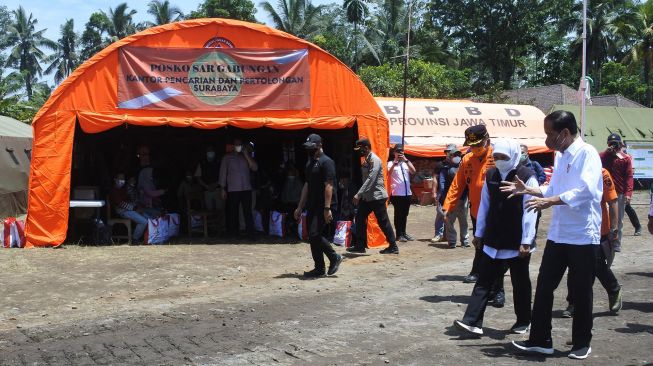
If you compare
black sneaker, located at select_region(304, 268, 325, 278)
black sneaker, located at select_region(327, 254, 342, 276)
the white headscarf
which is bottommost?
black sneaker, located at select_region(304, 268, 325, 278)

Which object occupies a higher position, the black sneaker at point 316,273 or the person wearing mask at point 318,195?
the person wearing mask at point 318,195

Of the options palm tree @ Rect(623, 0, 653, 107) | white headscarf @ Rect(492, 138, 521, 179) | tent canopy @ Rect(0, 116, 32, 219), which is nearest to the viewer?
white headscarf @ Rect(492, 138, 521, 179)

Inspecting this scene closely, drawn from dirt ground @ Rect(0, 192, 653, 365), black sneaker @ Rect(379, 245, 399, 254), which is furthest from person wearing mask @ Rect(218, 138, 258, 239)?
black sneaker @ Rect(379, 245, 399, 254)

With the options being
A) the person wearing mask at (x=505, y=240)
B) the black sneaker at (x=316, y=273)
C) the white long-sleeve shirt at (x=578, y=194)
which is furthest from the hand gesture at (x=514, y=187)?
the black sneaker at (x=316, y=273)

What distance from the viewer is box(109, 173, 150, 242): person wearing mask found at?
12.8 m

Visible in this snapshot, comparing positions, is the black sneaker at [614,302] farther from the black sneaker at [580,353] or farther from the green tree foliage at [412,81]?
the green tree foliage at [412,81]

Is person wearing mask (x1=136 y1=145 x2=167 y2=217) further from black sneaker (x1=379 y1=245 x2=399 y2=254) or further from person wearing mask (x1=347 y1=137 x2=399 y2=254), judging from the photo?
black sneaker (x1=379 y1=245 x2=399 y2=254)

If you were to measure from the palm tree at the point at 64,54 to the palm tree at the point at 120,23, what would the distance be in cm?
1109

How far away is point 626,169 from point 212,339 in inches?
273

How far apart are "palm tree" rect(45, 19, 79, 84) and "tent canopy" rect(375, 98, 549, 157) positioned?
5648 cm

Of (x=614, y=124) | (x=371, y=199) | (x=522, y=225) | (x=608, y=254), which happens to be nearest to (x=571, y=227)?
(x=522, y=225)

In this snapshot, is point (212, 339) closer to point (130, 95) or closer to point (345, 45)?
point (130, 95)

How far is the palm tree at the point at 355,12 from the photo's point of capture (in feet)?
142

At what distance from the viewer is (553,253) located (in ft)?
18.1
